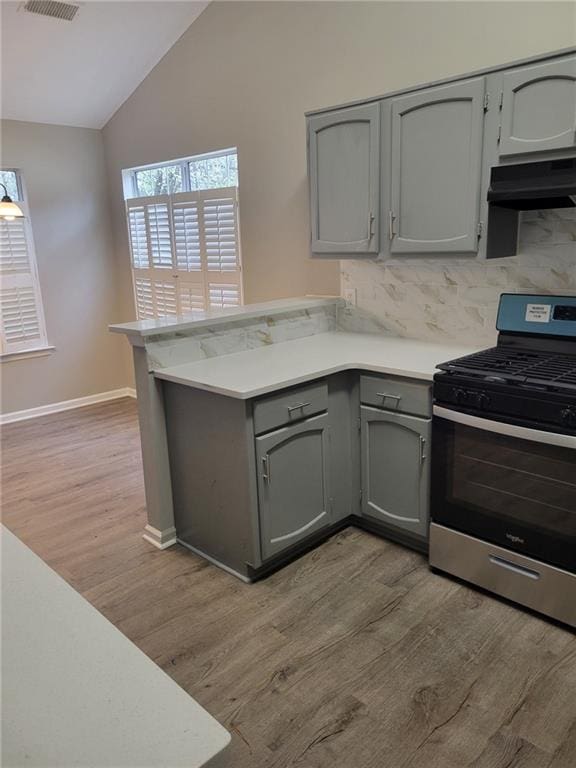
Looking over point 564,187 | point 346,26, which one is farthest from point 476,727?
point 346,26

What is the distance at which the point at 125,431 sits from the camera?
15.7 feet

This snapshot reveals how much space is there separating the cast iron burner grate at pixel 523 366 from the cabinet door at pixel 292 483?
2.30 feet

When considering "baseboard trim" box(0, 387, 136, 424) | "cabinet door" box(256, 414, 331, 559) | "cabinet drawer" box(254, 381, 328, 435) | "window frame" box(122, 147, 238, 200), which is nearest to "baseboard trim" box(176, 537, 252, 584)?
"cabinet door" box(256, 414, 331, 559)

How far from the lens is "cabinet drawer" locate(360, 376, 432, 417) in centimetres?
254

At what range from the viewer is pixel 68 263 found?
5312mm

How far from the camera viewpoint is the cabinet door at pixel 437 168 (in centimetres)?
248

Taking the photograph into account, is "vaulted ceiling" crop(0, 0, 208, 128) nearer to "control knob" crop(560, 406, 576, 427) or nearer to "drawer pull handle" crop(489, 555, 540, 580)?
"control knob" crop(560, 406, 576, 427)

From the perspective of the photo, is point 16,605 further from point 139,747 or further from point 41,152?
point 41,152

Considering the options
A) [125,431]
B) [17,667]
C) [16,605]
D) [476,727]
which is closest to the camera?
[17,667]

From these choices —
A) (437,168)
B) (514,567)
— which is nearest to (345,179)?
(437,168)

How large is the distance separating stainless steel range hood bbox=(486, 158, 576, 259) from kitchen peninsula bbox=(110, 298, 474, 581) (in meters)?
0.61

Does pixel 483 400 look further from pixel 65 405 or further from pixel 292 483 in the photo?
pixel 65 405

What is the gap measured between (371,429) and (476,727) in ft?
4.36

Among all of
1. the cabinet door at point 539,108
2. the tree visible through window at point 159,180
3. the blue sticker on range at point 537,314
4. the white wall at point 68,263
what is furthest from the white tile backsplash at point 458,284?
the white wall at point 68,263
